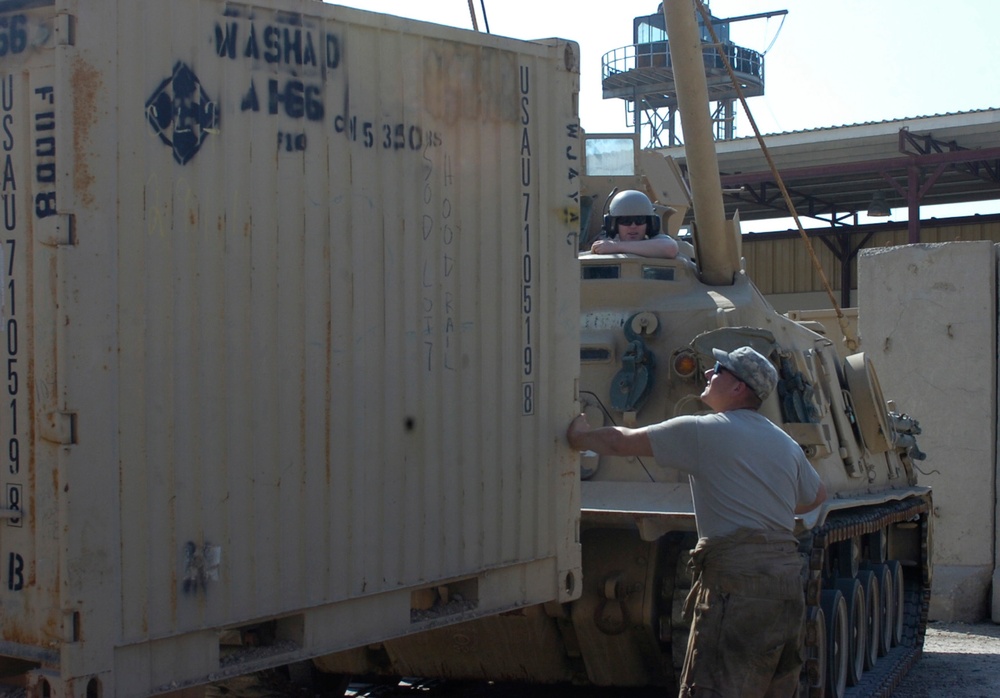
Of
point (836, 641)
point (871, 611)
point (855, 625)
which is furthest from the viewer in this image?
point (871, 611)

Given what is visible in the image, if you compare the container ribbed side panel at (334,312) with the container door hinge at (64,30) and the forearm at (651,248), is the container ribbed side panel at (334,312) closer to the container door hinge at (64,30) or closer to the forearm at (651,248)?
the container door hinge at (64,30)

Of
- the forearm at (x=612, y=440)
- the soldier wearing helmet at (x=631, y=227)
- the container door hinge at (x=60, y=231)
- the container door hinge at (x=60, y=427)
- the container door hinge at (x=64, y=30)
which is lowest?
the forearm at (x=612, y=440)

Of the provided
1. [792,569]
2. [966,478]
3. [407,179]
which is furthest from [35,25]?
[966,478]

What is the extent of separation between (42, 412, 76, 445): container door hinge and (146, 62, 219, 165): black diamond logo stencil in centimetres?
91

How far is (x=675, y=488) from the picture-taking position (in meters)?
7.58

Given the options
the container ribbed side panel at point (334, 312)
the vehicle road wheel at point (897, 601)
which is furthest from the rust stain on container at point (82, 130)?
the vehicle road wheel at point (897, 601)

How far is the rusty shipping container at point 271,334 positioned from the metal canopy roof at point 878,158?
575 inches

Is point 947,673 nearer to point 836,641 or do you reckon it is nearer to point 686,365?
point 836,641

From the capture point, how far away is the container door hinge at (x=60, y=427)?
4.11 m

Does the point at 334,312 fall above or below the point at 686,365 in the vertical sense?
above

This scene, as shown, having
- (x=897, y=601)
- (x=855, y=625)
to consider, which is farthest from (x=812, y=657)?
(x=897, y=601)

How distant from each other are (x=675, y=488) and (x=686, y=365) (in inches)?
29.0

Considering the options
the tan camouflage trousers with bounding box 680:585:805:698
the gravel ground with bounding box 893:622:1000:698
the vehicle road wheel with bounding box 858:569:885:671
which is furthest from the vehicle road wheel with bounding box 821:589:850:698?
the tan camouflage trousers with bounding box 680:585:805:698

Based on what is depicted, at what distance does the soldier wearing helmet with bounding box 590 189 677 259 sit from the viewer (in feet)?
29.3
